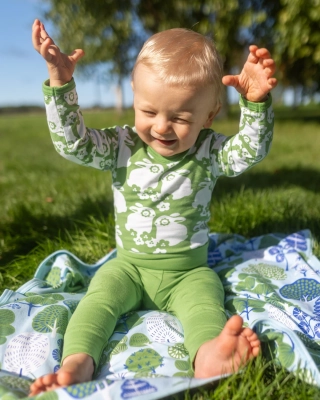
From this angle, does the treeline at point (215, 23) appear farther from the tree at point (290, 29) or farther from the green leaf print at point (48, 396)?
the green leaf print at point (48, 396)

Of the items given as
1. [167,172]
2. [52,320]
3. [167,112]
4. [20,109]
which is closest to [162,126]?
[167,112]

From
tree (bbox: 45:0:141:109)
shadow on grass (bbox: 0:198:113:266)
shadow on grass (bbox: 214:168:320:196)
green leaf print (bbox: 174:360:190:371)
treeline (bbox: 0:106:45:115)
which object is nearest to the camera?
green leaf print (bbox: 174:360:190:371)

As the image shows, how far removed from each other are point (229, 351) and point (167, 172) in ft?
2.77

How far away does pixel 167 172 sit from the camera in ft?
6.62

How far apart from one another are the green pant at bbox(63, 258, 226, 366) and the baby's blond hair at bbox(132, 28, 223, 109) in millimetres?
797

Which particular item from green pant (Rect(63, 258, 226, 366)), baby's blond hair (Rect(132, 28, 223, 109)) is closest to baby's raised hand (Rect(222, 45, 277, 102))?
baby's blond hair (Rect(132, 28, 223, 109))

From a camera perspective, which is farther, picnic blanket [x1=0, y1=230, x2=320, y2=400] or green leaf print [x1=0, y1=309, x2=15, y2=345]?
green leaf print [x1=0, y1=309, x2=15, y2=345]

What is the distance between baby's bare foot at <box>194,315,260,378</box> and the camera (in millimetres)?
1470

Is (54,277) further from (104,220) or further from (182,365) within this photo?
(182,365)

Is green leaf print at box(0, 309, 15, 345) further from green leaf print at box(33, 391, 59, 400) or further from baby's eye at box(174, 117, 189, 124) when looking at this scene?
baby's eye at box(174, 117, 189, 124)

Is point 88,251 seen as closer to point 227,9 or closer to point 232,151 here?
point 232,151

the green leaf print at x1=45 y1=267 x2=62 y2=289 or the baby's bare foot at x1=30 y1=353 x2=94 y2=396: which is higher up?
the baby's bare foot at x1=30 y1=353 x2=94 y2=396

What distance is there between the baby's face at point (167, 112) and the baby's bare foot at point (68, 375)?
2.95 ft

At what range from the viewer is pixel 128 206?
82.2 inches
